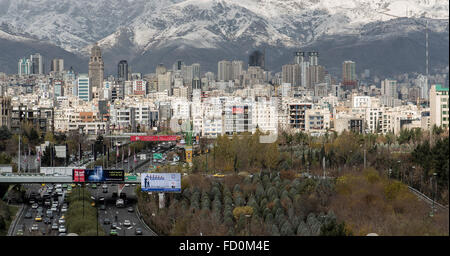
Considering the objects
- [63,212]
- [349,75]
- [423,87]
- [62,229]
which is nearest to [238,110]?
[423,87]

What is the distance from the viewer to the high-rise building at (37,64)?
59594 mm

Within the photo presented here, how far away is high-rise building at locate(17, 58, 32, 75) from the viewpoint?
57906 millimetres

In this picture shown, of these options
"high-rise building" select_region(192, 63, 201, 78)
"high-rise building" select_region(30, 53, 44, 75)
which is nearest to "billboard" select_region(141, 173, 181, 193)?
"high-rise building" select_region(192, 63, 201, 78)

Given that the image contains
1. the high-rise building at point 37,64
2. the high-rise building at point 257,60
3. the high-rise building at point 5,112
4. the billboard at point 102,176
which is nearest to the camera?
the billboard at point 102,176

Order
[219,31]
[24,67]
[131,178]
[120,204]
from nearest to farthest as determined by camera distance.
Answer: [120,204] → [131,178] → [24,67] → [219,31]

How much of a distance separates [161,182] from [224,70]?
1726 inches

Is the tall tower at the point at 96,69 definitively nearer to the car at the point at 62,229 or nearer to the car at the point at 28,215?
the car at the point at 28,215

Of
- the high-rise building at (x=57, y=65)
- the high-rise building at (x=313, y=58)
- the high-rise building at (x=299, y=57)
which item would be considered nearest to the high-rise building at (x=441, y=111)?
the high-rise building at (x=313, y=58)

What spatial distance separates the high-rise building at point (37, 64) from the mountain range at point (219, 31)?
1076 millimetres

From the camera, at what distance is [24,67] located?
58.8 m

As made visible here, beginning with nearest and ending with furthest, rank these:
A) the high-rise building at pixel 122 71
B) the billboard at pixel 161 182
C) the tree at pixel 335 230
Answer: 1. the tree at pixel 335 230
2. the billboard at pixel 161 182
3. the high-rise building at pixel 122 71

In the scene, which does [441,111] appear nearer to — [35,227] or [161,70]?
[35,227]

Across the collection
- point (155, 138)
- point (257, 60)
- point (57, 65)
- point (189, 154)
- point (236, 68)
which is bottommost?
point (189, 154)
